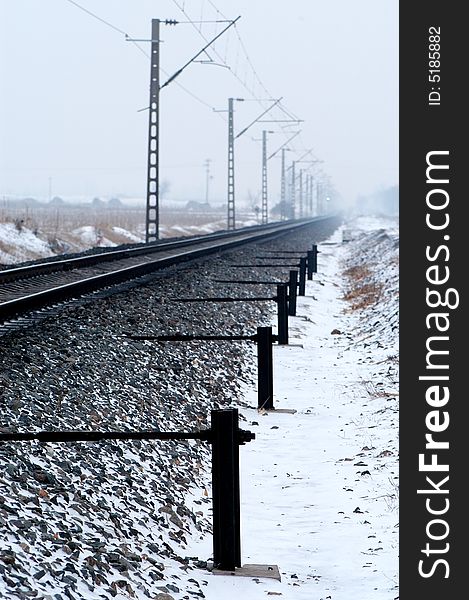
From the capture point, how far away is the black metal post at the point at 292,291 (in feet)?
59.4

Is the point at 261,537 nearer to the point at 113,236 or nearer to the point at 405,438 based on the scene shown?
the point at 405,438

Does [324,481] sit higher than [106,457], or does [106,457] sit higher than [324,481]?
[106,457]

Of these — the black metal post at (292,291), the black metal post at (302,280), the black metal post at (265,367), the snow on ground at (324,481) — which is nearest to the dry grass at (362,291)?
the black metal post at (302,280)

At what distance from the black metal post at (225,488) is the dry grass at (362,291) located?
16.6 metres

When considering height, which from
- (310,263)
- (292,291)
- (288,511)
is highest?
(310,263)

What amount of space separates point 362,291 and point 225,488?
2048 centimetres

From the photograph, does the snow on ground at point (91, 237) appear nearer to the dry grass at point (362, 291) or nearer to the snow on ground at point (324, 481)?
the dry grass at point (362, 291)

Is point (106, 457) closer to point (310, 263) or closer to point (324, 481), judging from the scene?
point (324, 481)

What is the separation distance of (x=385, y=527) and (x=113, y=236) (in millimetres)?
43168

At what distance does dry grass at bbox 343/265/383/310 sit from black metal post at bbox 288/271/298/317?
3669mm

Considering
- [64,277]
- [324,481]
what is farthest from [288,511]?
[64,277]

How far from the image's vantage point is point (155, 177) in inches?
1361

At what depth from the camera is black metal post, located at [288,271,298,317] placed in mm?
18091

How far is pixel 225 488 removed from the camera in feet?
19.7
